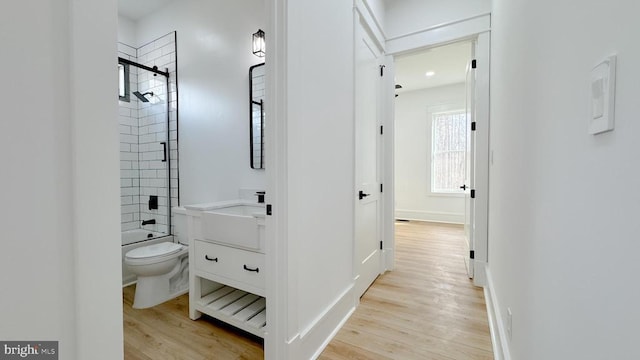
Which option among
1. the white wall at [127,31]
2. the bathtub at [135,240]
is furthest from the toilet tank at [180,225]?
the white wall at [127,31]

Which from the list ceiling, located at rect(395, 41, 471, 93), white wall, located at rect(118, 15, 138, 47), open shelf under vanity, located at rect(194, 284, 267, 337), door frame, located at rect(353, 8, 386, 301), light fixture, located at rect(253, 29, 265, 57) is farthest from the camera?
ceiling, located at rect(395, 41, 471, 93)

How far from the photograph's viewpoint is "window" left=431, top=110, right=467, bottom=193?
213 inches

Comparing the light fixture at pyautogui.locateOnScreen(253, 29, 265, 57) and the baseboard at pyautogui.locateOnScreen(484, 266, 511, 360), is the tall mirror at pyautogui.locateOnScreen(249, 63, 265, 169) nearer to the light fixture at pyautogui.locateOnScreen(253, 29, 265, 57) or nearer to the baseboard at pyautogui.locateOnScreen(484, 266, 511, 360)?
the light fixture at pyautogui.locateOnScreen(253, 29, 265, 57)

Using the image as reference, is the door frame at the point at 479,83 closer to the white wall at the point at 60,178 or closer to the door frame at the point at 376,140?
the door frame at the point at 376,140

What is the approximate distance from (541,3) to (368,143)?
5.39 feet

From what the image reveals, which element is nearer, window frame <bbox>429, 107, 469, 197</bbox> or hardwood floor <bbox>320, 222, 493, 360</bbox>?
hardwood floor <bbox>320, 222, 493, 360</bbox>

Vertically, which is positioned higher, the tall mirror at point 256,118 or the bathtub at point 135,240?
the tall mirror at point 256,118

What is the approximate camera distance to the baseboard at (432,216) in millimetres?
5430

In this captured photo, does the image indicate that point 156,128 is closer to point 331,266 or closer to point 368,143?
point 368,143

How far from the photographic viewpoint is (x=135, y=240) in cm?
314

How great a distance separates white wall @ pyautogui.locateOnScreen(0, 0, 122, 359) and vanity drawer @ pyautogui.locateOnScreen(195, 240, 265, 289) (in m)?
1.00

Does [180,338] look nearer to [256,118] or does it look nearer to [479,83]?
[256,118]

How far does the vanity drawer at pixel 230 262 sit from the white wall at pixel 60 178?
100 centimetres

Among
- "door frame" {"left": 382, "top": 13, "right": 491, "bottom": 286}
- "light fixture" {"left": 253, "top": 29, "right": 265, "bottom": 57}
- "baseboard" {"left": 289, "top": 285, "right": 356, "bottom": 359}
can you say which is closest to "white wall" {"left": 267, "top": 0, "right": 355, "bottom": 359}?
"baseboard" {"left": 289, "top": 285, "right": 356, "bottom": 359}
